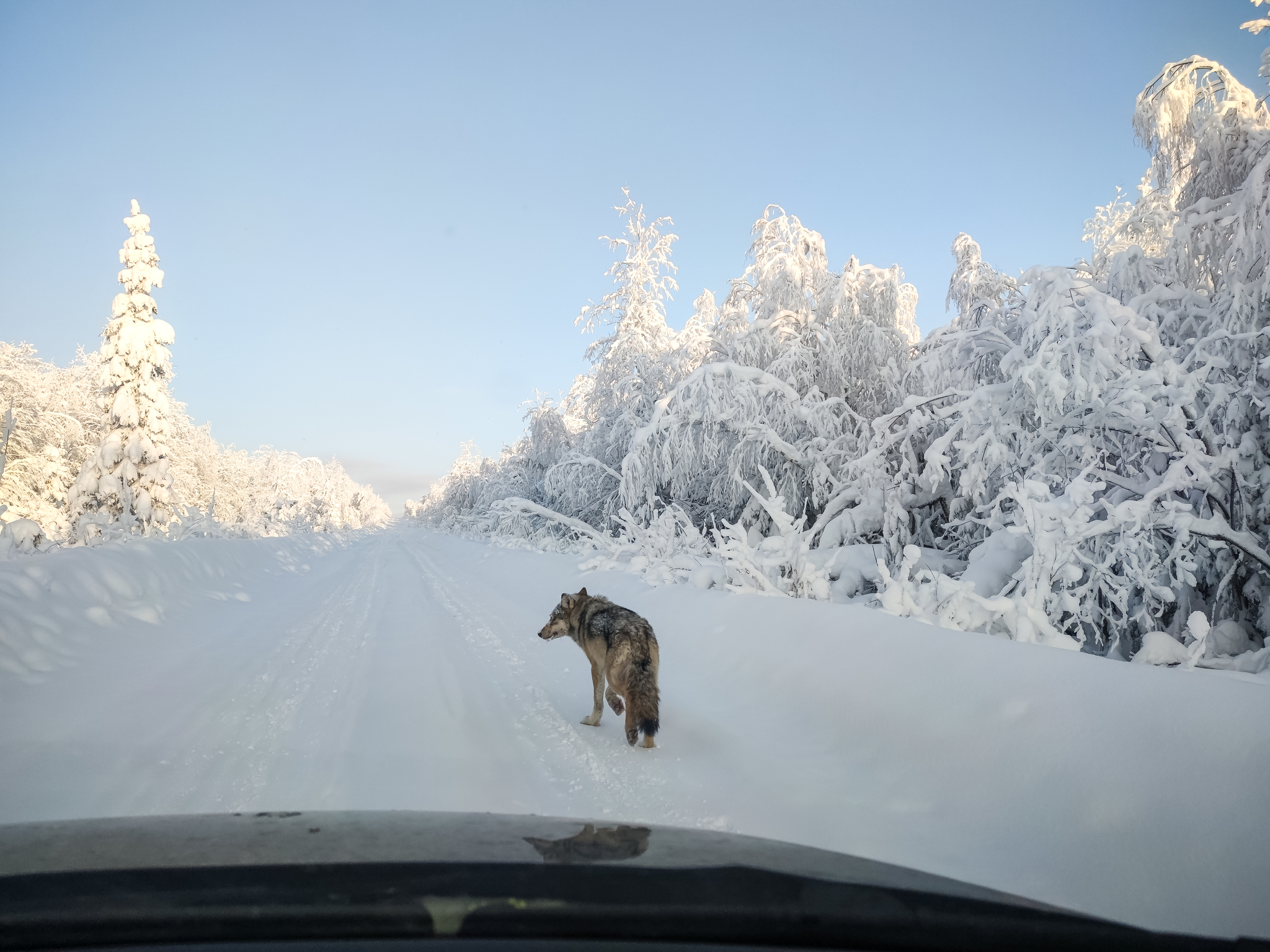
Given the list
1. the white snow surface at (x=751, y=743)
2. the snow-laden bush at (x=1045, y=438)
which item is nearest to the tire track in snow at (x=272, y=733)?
the white snow surface at (x=751, y=743)

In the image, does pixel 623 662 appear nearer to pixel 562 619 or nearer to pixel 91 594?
pixel 562 619

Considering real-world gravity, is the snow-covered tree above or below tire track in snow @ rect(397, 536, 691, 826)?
above

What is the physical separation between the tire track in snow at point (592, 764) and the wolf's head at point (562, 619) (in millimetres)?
524

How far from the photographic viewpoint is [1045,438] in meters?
8.51

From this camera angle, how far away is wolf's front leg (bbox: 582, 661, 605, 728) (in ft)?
16.8

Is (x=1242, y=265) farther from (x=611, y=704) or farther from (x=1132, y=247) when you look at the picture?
(x=611, y=704)

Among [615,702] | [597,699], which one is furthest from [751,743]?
[597,699]

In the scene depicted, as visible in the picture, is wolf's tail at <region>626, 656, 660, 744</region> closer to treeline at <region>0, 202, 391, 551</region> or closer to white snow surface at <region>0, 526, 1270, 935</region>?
white snow surface at <region>0, 526, 1270, 935</region>

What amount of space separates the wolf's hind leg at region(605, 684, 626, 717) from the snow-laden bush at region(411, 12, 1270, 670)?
9.73ft

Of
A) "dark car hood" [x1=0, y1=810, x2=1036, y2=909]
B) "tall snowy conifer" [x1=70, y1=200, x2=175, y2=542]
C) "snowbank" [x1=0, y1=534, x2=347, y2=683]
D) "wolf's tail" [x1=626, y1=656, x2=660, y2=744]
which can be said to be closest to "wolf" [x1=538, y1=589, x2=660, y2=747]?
"wolf's tail" [x1=626, y1=656, x2=660, y2=744]

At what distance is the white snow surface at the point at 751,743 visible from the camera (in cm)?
296

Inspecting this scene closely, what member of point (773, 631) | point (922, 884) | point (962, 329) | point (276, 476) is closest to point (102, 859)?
point (922, 884)

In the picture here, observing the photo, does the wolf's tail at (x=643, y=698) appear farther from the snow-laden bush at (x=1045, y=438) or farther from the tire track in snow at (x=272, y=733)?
the snow-laden bush at (x=1045, y=438)

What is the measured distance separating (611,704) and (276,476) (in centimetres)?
9639
